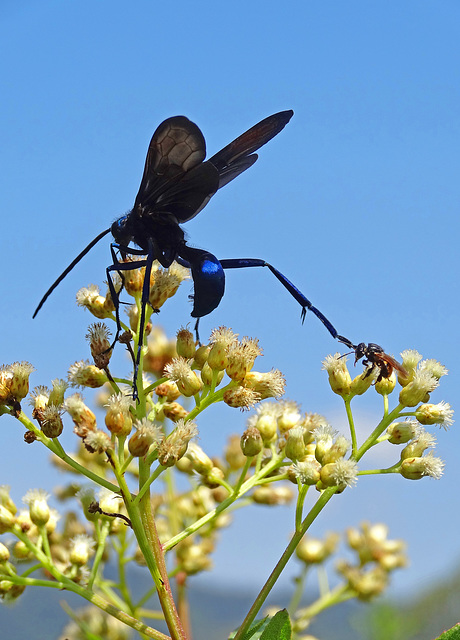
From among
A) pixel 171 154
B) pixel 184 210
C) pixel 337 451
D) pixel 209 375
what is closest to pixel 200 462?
pixel 209 375

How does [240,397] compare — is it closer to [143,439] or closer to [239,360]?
[239,360]

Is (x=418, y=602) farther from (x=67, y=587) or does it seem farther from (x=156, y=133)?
(x=156, y=133)

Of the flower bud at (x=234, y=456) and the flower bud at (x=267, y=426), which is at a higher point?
the flower bud at (x=234, y=456)

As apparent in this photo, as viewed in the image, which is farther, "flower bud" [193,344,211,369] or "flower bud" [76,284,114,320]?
"flower bud" [76,284,114,320]

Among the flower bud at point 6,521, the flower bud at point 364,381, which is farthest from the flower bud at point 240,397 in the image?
the flower bud at point 6,521

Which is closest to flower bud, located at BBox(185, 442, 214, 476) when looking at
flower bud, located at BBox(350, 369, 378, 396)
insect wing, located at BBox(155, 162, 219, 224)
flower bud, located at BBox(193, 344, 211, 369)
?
flower bud, located at BBox(193, 344, 211, 369)

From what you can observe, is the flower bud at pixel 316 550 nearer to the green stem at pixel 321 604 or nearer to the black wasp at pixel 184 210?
the green stem at pixel 321 604

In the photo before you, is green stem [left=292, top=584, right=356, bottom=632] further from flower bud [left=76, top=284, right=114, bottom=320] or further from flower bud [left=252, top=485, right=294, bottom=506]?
flower bud [left=76, top=284, right=114, bottom=320]
